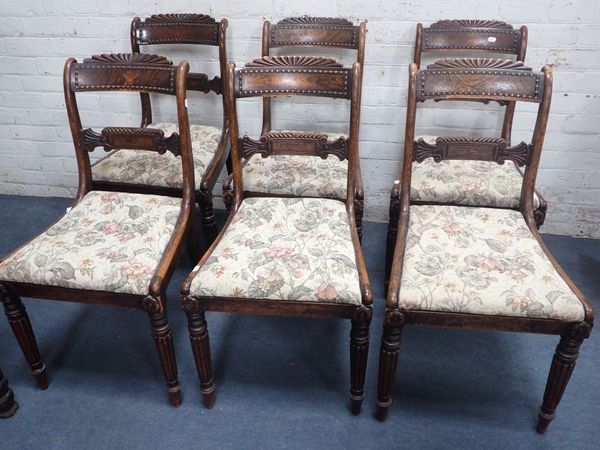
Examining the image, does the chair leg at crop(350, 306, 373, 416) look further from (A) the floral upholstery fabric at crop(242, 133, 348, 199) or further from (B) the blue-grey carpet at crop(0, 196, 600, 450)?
(A) the floral upholstery fabric at crop(242, 133, 348, 199)

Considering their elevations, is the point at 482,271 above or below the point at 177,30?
below

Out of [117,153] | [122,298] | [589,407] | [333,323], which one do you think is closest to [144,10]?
[117,153]

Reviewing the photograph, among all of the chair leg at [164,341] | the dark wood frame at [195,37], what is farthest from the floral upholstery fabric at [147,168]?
the chair leg at [164,341]

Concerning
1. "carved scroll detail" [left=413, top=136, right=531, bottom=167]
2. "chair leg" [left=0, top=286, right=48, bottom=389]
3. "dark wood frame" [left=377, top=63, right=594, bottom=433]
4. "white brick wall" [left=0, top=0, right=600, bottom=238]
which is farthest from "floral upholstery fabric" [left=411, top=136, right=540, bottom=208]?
"chair leg" [left=0, top=286, right=48, bottom=389]

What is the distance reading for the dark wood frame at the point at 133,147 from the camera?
1.40m

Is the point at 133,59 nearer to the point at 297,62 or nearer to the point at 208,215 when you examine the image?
the point at 297,62

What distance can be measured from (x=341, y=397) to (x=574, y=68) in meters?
1.60

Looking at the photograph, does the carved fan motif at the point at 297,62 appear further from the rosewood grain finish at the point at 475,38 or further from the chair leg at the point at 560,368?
the chair leg at the point at 560,368

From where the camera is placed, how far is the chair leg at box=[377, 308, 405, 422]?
1296 millimetres

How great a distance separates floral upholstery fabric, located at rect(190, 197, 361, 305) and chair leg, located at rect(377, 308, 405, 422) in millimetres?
104

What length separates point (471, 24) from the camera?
194 centimetres

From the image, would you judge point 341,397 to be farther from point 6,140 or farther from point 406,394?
point 6,140

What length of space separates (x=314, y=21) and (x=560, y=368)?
154 centimetres

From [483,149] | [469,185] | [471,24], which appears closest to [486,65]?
[483,149]
